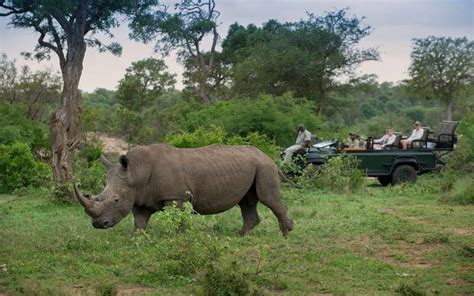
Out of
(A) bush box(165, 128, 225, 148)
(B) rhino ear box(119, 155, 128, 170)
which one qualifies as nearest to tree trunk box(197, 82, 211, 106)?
(A) bush box(165, 128, 225, 148)

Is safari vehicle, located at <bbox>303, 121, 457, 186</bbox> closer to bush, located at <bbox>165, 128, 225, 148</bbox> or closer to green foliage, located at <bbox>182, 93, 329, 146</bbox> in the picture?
bush, located at <bbox>165, 128, 225, 148</bbox>

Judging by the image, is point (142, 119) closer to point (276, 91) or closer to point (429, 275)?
point (276, 91)

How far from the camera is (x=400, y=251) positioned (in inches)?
372

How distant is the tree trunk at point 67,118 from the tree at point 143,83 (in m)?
27.7

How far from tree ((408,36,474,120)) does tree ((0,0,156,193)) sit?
27.4m

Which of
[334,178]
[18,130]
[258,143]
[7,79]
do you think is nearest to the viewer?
[334,178]

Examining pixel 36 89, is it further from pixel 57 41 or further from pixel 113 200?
pixel 113 200

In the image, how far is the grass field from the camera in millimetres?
7324

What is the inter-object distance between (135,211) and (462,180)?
1163 cm

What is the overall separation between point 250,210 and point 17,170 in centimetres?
862

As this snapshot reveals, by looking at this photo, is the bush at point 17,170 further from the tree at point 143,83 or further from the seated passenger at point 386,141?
the tree at point 143,83

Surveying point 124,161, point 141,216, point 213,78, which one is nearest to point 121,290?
point 124,161

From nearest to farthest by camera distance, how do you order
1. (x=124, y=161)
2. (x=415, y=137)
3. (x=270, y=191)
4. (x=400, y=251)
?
(x=400, y=251) → (x=124, y=161) → (x=270, y=191) → (x=415, y=137)

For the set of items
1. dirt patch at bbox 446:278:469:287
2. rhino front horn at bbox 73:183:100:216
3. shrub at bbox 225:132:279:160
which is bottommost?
dirt patch at bbox 446:278:469:287
